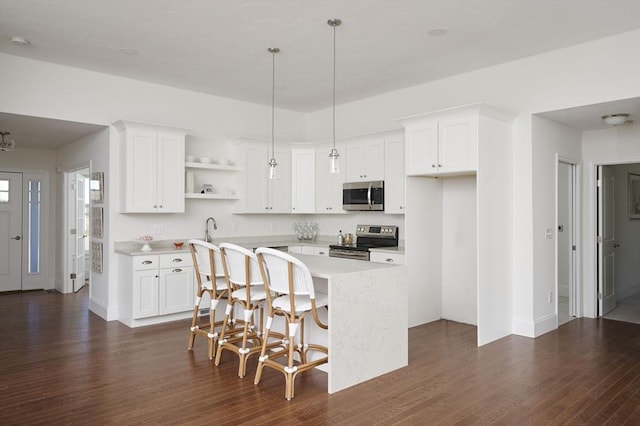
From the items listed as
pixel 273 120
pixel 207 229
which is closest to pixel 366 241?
pixel 207 229

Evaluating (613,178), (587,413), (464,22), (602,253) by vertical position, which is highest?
(464,22)

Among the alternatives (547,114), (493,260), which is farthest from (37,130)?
(547,114)

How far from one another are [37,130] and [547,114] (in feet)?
19.9

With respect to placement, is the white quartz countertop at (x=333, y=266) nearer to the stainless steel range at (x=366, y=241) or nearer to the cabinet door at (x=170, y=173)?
the stainless steel range at (x=366, y=241)

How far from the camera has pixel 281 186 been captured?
661cm

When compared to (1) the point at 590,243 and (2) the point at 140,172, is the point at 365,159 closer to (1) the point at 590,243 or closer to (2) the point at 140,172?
(2) the point at 140,172

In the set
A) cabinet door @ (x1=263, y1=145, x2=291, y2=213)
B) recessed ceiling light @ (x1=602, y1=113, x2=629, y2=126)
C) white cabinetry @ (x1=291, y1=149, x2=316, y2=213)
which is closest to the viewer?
recessed ceiling light @ (x1=602, y1=113, x2=629, y2=126)

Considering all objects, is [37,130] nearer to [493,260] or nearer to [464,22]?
[464,22]

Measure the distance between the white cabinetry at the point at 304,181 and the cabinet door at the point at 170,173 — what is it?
68.1 inches

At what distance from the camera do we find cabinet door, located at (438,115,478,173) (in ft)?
14.4

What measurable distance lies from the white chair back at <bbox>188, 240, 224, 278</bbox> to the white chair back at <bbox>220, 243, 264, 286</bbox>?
215mm

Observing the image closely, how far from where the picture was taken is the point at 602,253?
18.3 feet

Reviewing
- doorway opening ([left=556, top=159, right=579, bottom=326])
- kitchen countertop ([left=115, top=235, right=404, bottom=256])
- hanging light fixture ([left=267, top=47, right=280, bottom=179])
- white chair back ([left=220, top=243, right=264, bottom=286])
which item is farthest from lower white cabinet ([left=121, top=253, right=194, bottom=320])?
doorway opening ([left=556, top=159, right=579, bottom=326])

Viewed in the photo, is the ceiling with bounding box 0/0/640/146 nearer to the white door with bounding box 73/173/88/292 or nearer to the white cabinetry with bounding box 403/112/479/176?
the white cabinetry with bounding box 403/112/479/176
